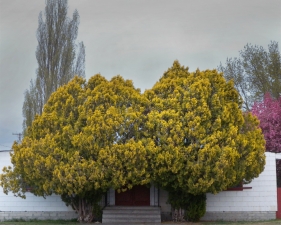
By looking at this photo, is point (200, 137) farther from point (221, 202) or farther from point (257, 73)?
point (257, 73)

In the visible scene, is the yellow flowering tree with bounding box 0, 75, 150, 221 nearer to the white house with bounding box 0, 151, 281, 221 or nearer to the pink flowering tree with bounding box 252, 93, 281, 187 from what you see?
the white house with bounding box 0, 151, 281, 221

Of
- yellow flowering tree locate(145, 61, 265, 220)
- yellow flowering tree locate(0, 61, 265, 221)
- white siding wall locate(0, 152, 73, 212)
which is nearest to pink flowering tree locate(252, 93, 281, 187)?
yellow flowering tree locate(0, 61, 265, 221)

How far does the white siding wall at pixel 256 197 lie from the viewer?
22.2 meters

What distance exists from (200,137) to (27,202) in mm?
9311

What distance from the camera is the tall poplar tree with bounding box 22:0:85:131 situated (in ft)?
107

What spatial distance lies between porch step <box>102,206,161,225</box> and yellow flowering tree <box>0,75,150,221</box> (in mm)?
1032

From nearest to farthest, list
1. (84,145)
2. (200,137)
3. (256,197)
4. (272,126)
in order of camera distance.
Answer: (200,137)
(84,145)
(256,197)
(272,126)

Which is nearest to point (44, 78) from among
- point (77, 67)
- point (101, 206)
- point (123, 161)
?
point (77, 67)

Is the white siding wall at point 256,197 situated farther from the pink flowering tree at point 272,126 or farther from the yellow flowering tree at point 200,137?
the pink flowering tree at point 272,126

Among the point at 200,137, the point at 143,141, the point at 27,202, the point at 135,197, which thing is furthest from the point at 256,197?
the point at 27,202

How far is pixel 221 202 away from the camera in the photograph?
22.4 meters

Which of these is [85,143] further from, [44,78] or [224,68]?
[224,68]

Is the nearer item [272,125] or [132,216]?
[132,216]

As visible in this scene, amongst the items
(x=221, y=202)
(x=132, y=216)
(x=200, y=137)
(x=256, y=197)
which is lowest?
(x=132, y=216)
